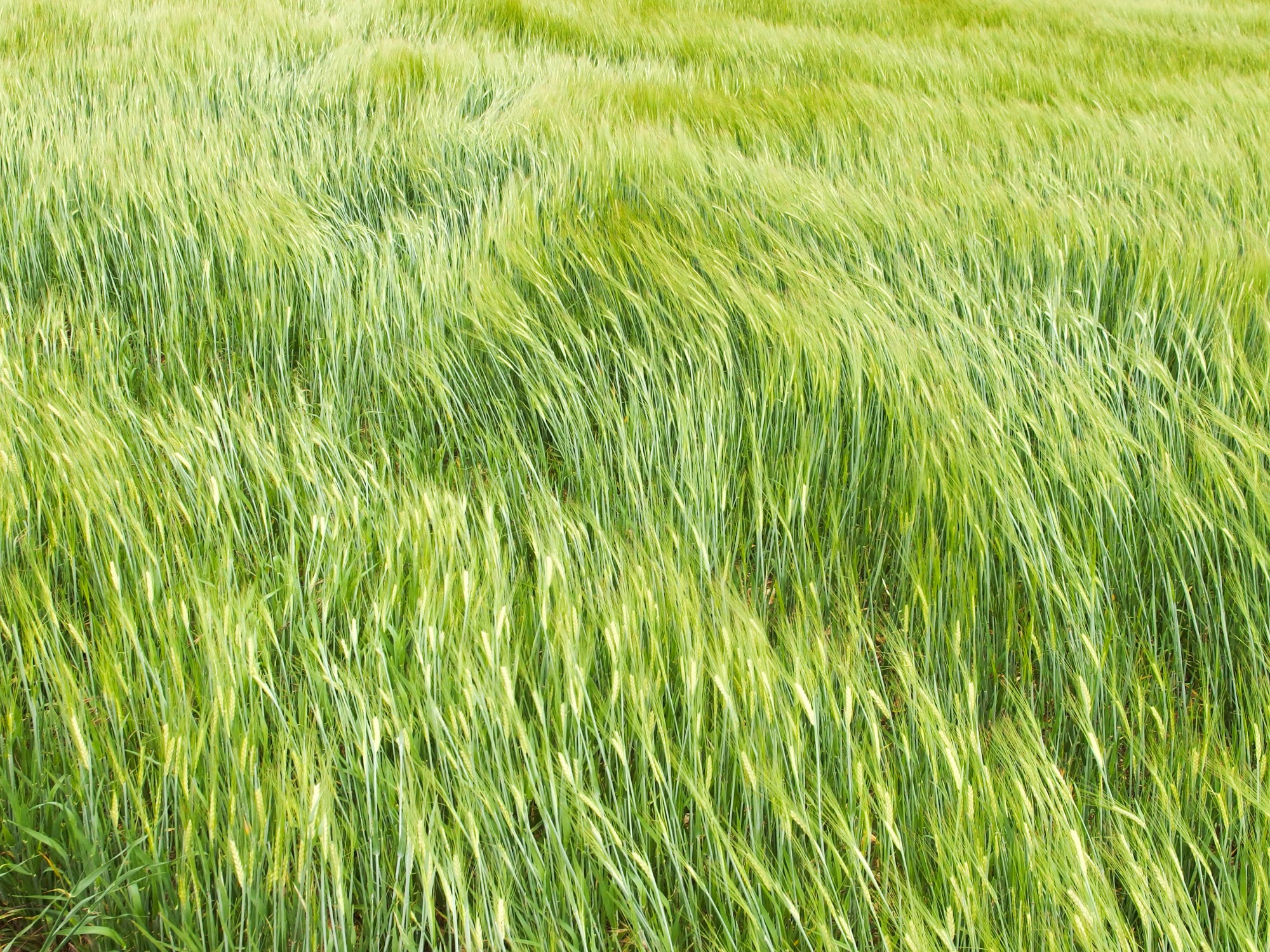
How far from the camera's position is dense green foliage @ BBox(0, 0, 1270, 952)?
0.57m

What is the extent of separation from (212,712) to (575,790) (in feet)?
0.91

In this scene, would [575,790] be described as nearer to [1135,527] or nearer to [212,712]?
[212,712]

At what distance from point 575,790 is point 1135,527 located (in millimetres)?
706

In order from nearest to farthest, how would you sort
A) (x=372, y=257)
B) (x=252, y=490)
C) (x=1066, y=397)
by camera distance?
(x=252, y=490) < (x=1066, y=397) < (x=372, y=257)

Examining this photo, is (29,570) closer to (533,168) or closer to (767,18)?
(533,168)

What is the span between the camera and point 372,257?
129 centimetres

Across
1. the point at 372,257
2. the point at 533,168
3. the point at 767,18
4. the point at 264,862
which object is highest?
the point at 767,18

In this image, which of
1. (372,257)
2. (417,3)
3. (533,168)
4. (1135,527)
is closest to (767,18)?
(417,3)

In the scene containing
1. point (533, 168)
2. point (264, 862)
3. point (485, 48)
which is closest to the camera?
point (264, 862)

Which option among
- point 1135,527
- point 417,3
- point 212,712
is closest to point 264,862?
point 212,712

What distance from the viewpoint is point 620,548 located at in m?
0.79

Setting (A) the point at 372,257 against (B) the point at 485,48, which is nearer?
(A) the point at 372,257

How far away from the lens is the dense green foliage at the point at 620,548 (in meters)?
0.57

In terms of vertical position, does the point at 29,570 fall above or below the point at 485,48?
below
